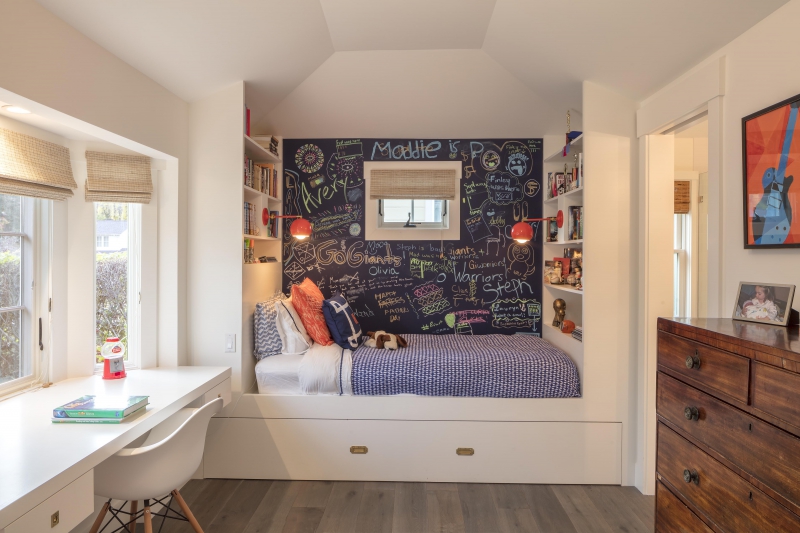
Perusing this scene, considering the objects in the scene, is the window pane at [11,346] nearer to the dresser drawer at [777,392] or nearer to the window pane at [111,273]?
the window pane at [111,273]

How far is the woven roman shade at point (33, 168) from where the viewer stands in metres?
2.27

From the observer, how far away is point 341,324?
332cm

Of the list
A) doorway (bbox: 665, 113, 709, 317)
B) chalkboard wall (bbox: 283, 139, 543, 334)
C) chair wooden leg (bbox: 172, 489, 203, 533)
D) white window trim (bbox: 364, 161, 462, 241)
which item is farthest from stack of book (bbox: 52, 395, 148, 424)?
doorway (bbox: 665, 113, 709, 317)

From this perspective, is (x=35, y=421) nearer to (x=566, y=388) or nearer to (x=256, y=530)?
(x=256, y=530)

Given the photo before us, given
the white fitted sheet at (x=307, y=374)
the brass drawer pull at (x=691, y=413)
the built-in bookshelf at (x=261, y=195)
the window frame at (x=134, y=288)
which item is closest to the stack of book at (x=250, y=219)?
the built-in bookshelf at (x=261, y=195)

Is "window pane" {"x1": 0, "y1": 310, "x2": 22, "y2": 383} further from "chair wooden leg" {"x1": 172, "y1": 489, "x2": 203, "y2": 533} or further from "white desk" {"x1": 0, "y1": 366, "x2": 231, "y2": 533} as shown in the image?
"chair wooden leg" {"x1": 172, "y1": 489, "x2": 203, "y2": 533}

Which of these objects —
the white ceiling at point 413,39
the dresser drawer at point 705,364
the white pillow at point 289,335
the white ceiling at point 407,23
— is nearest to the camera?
the dresser drawer at point 705,364

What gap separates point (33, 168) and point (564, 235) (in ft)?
10.3

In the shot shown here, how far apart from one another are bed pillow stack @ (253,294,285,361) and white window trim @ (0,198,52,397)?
1114mm

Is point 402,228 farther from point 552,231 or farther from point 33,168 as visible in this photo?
point 33,168

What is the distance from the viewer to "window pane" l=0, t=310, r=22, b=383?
2404 mm

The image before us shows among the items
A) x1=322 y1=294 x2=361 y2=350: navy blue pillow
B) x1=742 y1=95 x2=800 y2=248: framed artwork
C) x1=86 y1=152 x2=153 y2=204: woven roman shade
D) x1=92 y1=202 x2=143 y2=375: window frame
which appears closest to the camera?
x1=742 y1=95 x2=800 y2=248: framed artwork

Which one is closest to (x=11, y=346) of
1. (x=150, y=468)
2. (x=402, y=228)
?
(x=150, y=468)

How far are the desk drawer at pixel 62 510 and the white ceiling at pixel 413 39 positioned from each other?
1.82 m
